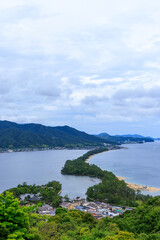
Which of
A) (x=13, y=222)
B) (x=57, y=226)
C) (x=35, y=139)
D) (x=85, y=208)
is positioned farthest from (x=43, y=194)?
(x=35, y=139)

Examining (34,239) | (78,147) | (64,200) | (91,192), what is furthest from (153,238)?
(78,147)

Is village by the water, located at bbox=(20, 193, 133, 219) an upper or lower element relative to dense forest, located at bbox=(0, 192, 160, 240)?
lower

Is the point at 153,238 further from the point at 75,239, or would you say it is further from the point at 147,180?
the point at 147,180

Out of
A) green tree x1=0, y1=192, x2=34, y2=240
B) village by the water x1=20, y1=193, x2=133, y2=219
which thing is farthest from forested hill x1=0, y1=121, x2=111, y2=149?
green tree x1=0, y1=192, x2=34, y2=240

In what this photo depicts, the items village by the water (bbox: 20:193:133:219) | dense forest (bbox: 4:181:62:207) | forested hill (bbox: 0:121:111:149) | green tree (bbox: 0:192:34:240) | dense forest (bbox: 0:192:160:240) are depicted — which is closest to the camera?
green tree (bbox: 0:192:34:240)

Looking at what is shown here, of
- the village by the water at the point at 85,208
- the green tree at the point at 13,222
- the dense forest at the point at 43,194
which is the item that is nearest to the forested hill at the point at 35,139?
the dense forest at the point at 43,194

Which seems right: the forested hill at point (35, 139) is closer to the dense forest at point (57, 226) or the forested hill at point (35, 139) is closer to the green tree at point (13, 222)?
the dense forest at point (57, 226)

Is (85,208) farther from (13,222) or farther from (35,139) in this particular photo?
(35,139)

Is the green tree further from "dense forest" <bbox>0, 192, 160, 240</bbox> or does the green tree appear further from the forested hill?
the forested hill

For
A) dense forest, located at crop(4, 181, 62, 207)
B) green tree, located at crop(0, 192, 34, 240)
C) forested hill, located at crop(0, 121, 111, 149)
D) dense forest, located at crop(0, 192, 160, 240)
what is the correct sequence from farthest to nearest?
forested hill, located at crop(0, 121, 111, 149)
dense forest, located at crop(4, 181, 62, 207)
dense forest, located at crop(0, 192, 160, 240)
green tree, located at crop(0, 192, 34, 240)

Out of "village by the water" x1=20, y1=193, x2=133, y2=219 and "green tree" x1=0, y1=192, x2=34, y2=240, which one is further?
"village by the water" x1=20, y1=193, x2=133, y2=219

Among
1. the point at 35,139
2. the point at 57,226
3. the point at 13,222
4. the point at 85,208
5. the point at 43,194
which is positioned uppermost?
the point at 35,139
